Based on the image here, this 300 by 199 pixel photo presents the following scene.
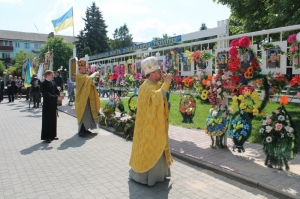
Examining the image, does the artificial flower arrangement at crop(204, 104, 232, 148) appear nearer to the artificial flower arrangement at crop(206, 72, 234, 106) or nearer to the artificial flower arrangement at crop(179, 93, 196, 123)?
the artificial flower arrangement at crop(206, 72, 234, 106)

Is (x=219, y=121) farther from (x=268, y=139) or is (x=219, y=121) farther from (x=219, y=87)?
(x=268, y=139)

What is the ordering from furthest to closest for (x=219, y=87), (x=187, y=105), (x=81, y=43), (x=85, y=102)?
(x=81, y=43), (x=85, y=102), (x=187, y=105), (x=219, y=87)

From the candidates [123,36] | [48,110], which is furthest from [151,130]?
[123,36]

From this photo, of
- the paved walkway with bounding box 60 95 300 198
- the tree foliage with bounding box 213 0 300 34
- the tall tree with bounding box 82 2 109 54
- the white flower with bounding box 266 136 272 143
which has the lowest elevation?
the paved walkway with bounding box 60 95 300 198

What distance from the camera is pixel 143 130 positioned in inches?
170

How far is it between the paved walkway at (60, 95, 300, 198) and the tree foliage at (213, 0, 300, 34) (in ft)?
25.6

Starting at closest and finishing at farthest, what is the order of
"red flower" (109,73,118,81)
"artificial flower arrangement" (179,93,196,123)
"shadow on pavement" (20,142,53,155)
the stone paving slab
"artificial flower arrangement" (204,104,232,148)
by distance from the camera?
the stone paving slab, "artificial flower arrangement" (204,104,232,148), "shadow on pavement" (20,142,53,155), "artificial flower arrangement" (179,93,196,123), "red flower" (109,73,118,81)

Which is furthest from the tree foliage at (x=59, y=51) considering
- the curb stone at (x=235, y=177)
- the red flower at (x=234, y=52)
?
the red flower at (x=234, y=52)

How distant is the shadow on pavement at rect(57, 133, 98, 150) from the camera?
714cm

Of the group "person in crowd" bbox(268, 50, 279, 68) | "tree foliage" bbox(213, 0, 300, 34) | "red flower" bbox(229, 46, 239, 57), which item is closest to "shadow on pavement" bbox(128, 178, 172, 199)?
"red flower" bbox(229, 46, 239, 57)

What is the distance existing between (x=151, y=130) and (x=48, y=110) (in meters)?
4.40

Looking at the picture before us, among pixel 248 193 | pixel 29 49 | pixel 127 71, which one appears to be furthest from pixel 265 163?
pixel 29 49

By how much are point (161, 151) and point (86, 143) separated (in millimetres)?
3776

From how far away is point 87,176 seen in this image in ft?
16.1
